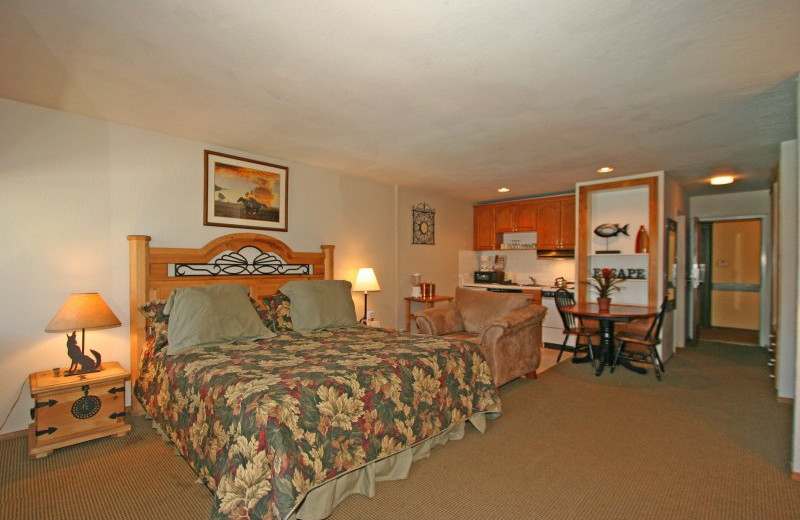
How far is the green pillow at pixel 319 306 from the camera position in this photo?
367cm

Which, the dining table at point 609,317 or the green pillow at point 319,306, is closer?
the green pillow at point 319,306

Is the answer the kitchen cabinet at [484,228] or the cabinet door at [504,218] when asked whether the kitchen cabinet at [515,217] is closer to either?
the cabinet door at [504,218]

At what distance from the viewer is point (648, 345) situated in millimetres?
4477

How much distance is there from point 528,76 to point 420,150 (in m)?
1.69

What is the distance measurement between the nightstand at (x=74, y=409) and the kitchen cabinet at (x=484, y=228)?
5583 millimetres

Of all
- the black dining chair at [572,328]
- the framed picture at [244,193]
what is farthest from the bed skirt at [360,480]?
the black dining chair at [572,328]

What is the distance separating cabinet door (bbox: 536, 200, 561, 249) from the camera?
6250 millimetres

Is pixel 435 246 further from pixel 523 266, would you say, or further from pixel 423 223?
pixel 523 266

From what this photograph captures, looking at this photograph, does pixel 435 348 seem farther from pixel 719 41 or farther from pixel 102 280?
pixel 102 280

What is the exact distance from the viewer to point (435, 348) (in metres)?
2.92

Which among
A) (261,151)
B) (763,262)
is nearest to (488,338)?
(261,151)

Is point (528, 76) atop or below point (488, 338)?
atop

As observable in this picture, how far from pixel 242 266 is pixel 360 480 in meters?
2.57

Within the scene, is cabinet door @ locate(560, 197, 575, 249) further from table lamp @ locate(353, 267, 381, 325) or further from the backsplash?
table lamp @ locate(353, 267, 381, 325)
